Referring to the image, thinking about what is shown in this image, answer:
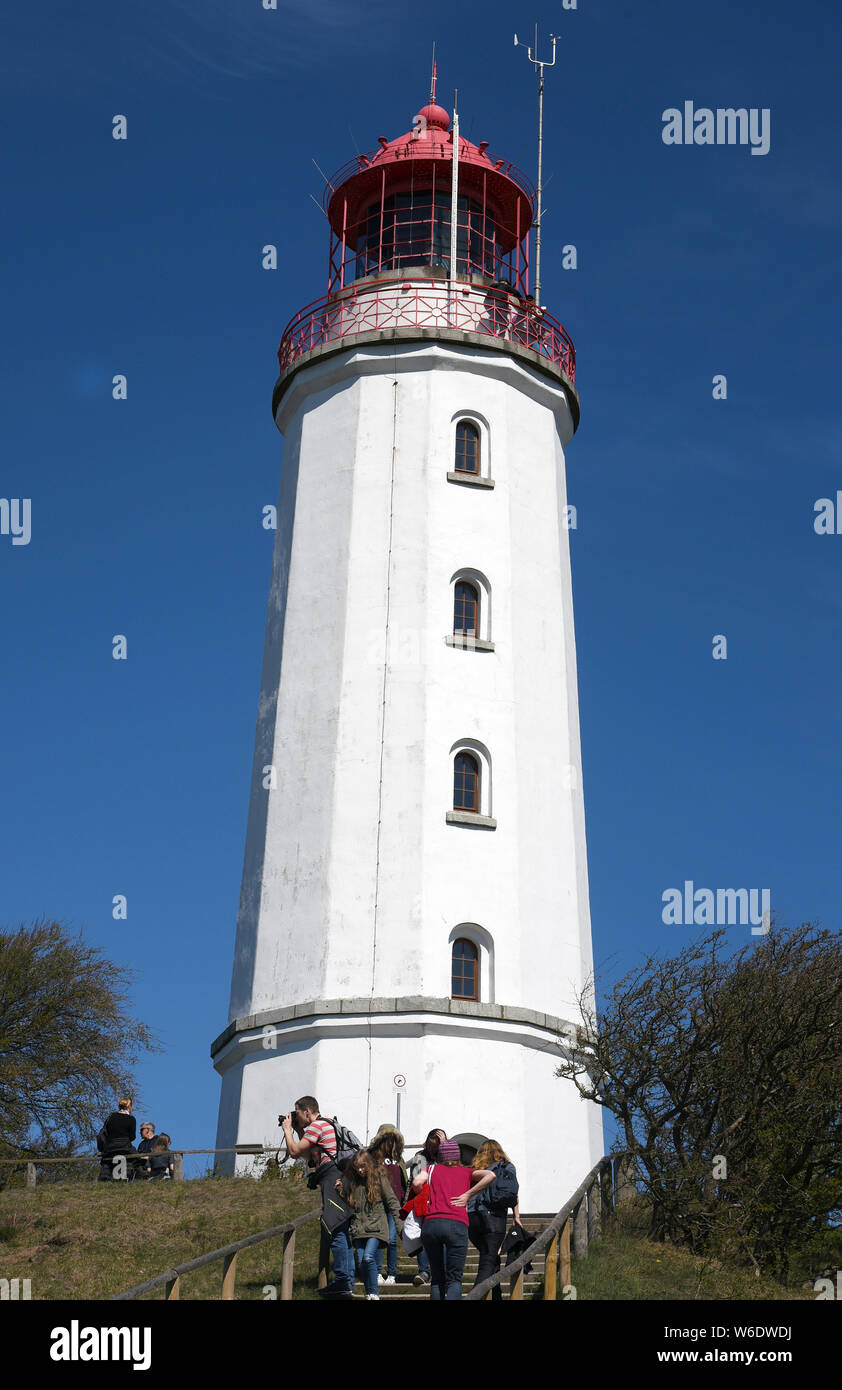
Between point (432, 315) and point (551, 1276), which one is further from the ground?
point (432, 315)

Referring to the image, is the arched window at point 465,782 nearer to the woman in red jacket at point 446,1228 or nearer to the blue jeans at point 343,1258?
the blue jeans at point 343,1258

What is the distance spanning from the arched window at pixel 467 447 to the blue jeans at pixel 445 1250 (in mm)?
18690

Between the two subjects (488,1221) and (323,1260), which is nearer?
(488,1221)

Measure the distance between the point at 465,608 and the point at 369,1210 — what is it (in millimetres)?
16358

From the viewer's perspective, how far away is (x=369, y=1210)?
1570 centimetres

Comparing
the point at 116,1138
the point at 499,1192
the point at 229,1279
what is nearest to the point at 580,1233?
the point at 499,1192

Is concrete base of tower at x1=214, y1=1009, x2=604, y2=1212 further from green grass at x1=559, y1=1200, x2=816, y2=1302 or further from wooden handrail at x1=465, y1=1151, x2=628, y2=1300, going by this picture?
wooden handrail at x1=465, y1=1151, x2=628, y2=1300

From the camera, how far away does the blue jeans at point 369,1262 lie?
15617mm

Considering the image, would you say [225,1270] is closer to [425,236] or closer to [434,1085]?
[434,1085]

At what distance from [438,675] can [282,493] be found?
608 cm

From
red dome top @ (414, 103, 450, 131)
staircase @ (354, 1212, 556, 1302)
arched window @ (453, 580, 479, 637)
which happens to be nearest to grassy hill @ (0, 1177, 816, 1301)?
staircase @ (354, 1212, 556, 1302)

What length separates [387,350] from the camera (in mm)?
32094
